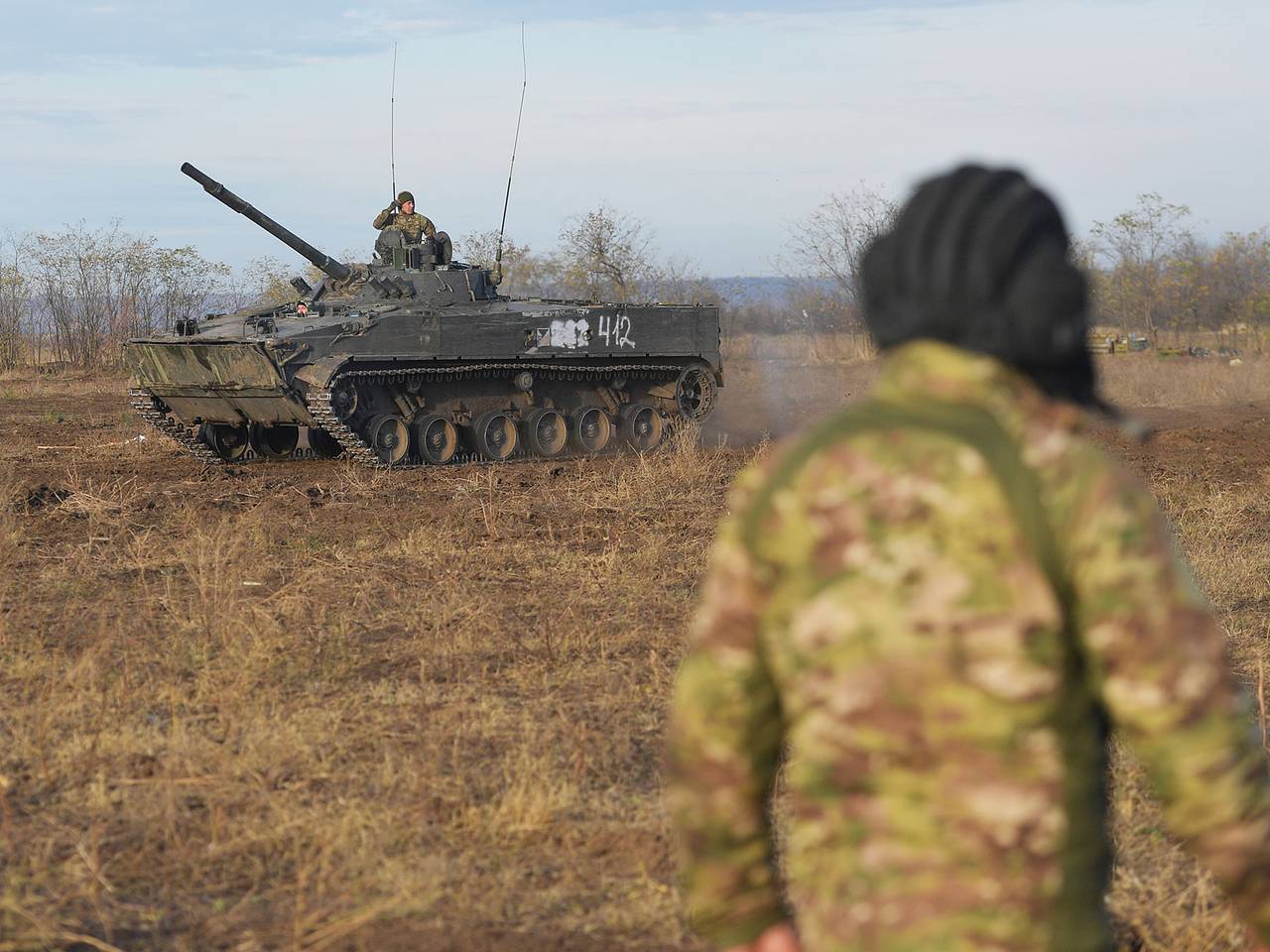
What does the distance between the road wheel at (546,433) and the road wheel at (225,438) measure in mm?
2977

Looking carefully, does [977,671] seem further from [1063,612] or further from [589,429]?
[589,429]

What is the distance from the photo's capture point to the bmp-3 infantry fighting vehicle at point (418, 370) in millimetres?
15016

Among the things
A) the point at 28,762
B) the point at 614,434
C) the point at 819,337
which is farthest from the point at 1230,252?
the point at 28,762

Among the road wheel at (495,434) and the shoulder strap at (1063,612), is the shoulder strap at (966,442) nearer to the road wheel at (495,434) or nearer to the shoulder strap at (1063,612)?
the shoulder strap at (1063,612)

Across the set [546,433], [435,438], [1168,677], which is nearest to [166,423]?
[435,438]

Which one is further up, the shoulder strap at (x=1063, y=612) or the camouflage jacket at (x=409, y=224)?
the camouflage jacket at (x=409, y=224)

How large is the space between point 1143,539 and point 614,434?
1611cm

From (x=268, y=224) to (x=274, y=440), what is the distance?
7.52ft

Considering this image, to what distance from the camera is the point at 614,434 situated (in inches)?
704

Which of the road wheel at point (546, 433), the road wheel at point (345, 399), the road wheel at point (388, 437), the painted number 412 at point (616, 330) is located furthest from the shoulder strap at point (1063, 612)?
the painted number 412 at point (616, 330)

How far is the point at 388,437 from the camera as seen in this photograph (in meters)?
15.6

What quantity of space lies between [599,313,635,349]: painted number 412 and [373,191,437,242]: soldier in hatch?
212cm

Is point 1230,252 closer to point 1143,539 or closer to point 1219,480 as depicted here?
point 1219,480

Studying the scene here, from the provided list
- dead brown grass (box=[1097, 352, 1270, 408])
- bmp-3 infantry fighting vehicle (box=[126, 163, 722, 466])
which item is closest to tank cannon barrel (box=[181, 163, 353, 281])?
bmp-3 infantry fighting vehicle (box=[126, 163, 722, 466])
